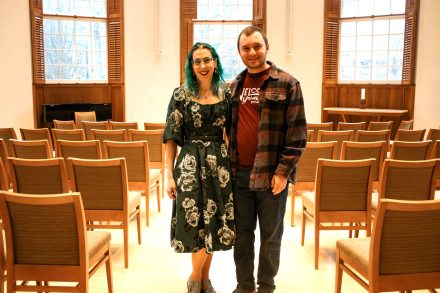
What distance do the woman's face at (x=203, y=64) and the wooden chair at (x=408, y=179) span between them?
4.38 feet

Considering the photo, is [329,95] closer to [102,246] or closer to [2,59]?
[2,59]

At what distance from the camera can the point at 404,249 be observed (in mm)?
1989

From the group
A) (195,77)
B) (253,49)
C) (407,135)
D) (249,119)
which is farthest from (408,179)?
(407,135)

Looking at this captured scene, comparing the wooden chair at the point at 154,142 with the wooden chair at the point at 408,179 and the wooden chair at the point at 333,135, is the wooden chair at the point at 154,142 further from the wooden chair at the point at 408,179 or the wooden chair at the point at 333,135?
the wooden chair at the point at 408,179

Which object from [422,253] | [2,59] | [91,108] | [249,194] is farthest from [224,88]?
[2,59]

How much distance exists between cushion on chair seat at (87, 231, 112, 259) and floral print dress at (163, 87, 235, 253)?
40 centimetres

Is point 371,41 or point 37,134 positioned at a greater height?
point 371,41

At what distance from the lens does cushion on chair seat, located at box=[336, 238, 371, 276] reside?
2176 mm

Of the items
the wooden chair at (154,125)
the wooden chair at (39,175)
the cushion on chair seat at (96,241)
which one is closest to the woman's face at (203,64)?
the cushion on chair seat at (96,241)

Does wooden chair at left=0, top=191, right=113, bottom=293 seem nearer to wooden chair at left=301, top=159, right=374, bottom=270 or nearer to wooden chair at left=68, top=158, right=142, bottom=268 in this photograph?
wooden chair at left=68, top=158, right=142, bottom=268

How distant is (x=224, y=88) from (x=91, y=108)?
700cm

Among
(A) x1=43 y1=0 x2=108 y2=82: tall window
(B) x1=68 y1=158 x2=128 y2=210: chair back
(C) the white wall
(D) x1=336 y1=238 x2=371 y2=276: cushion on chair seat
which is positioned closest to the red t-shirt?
(D) x1=336 y1=238 x2=371 y2=276: cushion on chair seat

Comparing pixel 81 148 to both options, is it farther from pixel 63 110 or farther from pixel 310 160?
pixel 63 110

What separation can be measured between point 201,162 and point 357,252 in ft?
3.04
